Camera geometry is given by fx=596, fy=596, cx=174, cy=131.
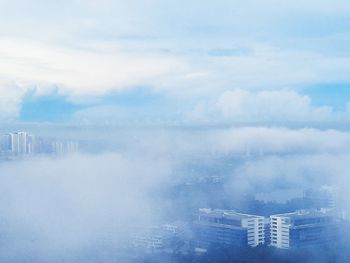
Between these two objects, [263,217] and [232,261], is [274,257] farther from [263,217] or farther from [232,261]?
[263,217]


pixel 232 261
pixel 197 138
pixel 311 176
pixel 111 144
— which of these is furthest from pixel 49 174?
pixel 311 176

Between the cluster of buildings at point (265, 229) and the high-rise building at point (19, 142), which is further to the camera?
the high-rise building at point (19, 142)

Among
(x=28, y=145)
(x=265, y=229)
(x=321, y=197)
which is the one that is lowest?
(x=265, y=229)

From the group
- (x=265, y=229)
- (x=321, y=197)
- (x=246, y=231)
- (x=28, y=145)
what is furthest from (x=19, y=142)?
(x=321, y=197)

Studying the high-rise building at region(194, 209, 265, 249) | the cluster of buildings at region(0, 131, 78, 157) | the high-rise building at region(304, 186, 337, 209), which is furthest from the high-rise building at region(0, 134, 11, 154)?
the high-rise building at region(304, 186, 337, 209)

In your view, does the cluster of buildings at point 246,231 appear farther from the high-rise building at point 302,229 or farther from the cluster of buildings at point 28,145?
the cluster of buildings at point 28,145

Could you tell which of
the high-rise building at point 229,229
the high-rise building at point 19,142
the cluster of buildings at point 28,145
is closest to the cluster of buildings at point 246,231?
the high-rise building at point 229,229

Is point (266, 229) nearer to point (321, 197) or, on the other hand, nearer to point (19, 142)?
point (321, 197)
